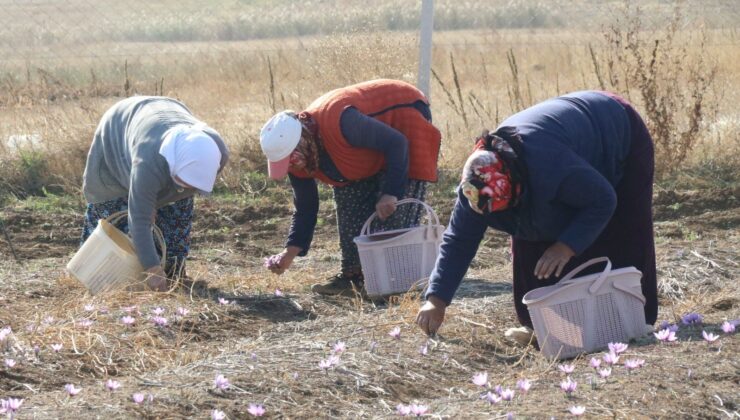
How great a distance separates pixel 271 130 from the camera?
207 inches

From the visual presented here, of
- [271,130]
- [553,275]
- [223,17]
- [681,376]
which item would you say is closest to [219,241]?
[271,130]

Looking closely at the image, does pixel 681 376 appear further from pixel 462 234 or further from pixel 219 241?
pixel 219 241

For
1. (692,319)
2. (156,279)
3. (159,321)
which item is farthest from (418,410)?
(156,279)

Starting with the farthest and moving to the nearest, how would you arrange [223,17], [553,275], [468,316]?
[223,17]
[468,316]
[553,275]

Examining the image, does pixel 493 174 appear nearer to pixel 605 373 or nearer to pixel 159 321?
pixel 605 373

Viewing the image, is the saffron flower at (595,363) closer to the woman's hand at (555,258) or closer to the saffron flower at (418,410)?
the woman's hand at (555,258)

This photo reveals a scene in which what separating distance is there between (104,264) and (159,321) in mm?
756

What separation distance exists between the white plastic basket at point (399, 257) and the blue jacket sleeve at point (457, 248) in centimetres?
133

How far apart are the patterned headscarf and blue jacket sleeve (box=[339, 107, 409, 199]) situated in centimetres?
159

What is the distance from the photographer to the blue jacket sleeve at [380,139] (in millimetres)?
5508

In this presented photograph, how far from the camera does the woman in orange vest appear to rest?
543 cm

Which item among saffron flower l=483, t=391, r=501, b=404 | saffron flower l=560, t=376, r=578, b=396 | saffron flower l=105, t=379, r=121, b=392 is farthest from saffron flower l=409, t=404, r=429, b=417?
saffron flower l=105, t=379, r=121, b=392

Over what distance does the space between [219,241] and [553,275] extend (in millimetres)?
4008

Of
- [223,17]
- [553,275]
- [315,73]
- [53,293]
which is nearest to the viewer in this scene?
[553,275]
